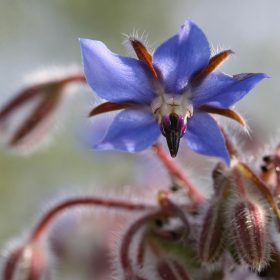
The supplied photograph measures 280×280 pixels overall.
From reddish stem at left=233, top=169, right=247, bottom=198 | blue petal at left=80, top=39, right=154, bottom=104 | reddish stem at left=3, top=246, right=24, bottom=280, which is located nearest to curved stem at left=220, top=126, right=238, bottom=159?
reddish stem at left=233, top=169, right=247, bottom=198

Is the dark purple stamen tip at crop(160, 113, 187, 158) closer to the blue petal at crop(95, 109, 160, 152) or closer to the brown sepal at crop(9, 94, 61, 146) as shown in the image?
the blue petal at crop(95, 109, 160, 152)

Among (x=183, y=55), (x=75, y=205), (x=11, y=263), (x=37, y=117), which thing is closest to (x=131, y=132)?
(x=183, y=55)

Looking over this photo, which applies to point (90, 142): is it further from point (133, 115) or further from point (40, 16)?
point (40, 16)

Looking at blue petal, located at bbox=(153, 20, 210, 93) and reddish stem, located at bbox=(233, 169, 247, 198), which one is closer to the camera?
blue petal, located at bbox=(153, 20, 210, 93)

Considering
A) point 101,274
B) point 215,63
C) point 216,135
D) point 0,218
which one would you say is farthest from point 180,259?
point 0,218

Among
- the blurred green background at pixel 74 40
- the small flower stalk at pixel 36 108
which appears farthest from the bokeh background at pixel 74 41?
the small flower stalk at pixel 36 108

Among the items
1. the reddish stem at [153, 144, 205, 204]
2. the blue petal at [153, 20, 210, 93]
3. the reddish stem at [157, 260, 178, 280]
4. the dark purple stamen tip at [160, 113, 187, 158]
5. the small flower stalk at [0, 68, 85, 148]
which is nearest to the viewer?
the blue petal at [153, 20, 210, 93]

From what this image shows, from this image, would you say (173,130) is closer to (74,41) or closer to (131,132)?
(131,132)
